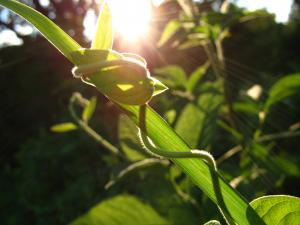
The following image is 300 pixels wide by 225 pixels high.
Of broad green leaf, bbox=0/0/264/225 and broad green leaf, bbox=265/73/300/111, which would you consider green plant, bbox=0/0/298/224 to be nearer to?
broad green leaf, bbox=0/0/264/225

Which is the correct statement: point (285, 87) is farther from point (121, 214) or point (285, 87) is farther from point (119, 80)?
point (119, 80)

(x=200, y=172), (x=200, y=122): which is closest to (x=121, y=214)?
(x=200, y=122)

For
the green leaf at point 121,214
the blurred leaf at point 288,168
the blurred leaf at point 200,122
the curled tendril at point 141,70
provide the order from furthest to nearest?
1. the blurred leaf at point 288,168
2. the blurred leaf at point 200,122
3. the green leaf at point 121,214
4. the curled tendril at point 141,70

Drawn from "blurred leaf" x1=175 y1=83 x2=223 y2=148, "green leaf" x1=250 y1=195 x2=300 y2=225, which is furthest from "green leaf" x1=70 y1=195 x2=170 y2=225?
"green leaf" x1=250 y1=195 x2=300 y2=225

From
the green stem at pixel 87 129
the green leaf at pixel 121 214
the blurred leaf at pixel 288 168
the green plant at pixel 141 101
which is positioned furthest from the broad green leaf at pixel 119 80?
the blurred leaf at pixel 288 168

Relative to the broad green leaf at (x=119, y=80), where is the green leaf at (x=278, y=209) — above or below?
below

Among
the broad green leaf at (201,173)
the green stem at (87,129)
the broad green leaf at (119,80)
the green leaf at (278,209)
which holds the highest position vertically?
the broad green leaf at (119,80)

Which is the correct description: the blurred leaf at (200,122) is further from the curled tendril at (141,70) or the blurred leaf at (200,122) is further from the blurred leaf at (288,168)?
the curled tendril at (141,70)
